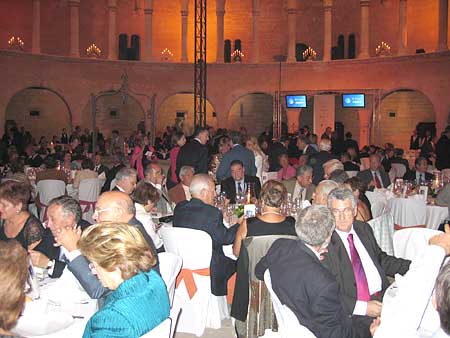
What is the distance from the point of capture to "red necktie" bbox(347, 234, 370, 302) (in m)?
3.87

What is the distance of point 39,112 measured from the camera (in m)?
20.3

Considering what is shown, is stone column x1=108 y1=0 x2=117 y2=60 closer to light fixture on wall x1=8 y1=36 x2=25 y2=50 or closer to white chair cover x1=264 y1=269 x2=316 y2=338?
light fixture on wall x1=8 y1=36 x2=25 y2=50

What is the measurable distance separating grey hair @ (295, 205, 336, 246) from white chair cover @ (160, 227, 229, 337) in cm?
163

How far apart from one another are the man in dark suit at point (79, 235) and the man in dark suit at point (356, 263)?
44.6 inches

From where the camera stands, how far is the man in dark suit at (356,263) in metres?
3.67

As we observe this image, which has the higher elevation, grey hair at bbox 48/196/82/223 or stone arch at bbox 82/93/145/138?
stone arch at bbox 82/93/145/138

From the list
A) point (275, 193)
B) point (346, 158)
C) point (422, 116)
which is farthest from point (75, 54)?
point (275, 193)

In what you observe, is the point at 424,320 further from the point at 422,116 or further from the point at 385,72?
the point at 422,116

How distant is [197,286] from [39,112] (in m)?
16.5

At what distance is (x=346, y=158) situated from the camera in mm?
9750

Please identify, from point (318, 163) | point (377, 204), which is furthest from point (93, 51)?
Answer: point (377, 204)

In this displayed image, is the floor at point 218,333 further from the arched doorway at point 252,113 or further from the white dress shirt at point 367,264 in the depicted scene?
the arched doorway at point 252,113

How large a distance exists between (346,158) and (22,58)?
1193 cm

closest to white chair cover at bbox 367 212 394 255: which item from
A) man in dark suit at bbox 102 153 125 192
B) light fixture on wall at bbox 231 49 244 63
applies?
man in dark suit at bbox 102 153 125 192
